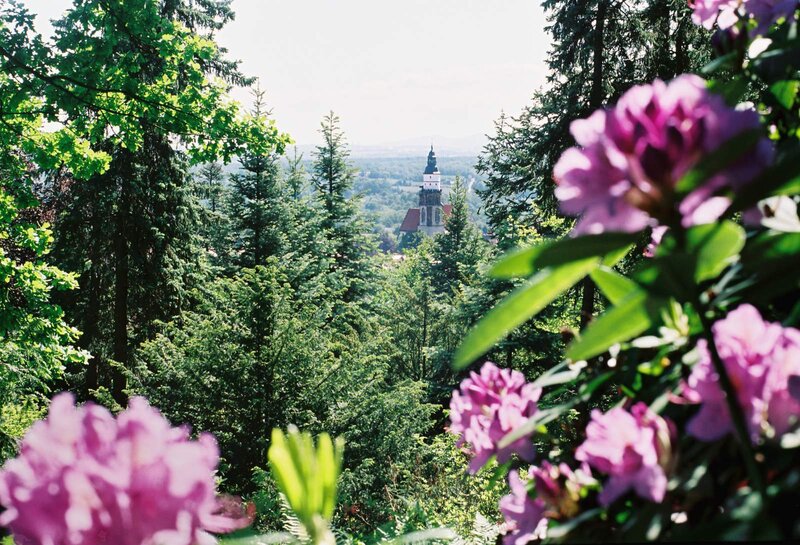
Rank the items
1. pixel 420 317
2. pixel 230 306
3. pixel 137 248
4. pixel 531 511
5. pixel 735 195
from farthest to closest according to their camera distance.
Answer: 1. pixel 420 317
2. pixel 137 248
3. pixel 230 306
4. pixel 531 511
5. pixel 735 195

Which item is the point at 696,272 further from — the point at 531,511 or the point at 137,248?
the point at 137,248

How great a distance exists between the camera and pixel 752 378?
1.66 feet

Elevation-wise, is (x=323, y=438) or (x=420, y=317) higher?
(x=323, y=438)

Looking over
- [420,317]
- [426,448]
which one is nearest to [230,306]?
[426,448]

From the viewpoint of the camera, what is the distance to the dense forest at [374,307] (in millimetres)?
459

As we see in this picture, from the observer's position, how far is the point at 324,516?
0.48 metres

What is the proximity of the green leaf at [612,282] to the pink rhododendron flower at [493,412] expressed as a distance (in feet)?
0.89

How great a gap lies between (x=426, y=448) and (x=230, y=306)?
4.23 meters

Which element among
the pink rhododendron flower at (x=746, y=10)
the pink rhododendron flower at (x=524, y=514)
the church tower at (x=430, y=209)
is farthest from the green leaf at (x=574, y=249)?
the church tower at (x=430, y=209)

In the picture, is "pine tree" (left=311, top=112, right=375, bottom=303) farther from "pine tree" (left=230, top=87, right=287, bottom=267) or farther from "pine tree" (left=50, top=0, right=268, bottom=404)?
"pine tree" (left=50, top=0, right=268, bottom=404)

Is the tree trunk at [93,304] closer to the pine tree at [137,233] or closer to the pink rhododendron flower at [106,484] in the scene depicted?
the pine tree at [137,233]

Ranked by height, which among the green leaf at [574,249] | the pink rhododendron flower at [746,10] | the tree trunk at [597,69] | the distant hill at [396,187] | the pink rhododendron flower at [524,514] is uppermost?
the distant hill at [396,187]

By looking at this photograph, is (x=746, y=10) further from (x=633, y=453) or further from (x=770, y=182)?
(x=633, y=453)

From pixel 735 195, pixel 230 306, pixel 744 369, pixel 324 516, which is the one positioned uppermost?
pixel 735 195
